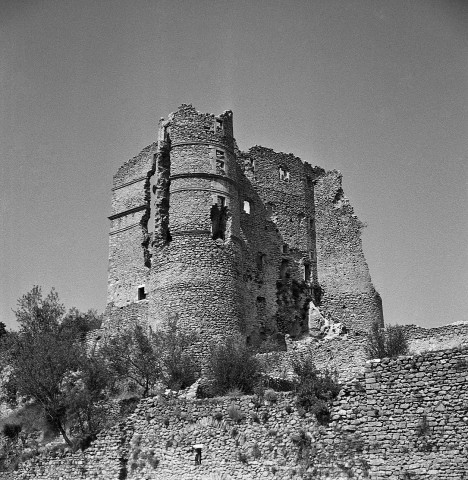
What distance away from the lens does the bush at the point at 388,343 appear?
25.4 m

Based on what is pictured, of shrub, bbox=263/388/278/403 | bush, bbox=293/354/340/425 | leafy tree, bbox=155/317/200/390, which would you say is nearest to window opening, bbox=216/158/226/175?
leafy tree, bbox=155/317/200/390

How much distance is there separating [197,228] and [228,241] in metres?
1.46

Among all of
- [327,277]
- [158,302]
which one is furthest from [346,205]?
[158,302]

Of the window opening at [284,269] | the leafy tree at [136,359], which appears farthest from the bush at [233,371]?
the window opening at [284,269]

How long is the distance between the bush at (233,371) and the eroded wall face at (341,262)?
1254 cm

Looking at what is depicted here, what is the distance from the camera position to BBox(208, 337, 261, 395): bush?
77.6ft

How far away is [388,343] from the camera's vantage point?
86.5 feet

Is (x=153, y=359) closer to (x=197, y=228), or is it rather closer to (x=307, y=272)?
(x=197, y=228)

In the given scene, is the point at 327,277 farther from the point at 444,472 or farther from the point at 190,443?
the point at 444,472

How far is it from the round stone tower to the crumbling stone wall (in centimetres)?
1110

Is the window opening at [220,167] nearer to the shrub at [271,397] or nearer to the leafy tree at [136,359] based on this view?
the leafy tree at [136,359]

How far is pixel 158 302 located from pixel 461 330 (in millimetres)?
12097

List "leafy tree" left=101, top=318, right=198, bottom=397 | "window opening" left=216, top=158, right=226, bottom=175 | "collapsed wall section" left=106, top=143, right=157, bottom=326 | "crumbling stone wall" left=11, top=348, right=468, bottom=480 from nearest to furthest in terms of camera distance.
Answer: "crumbling stone wall" left=11, top=348, right=468, bottom=480
"leafy tree" left=101, top=318, right=198, bottom=397
"window opening" left=216, top=158, right=226, bottom=175
"collapsed wall section" left=106, top=143, right=157, bottom=326

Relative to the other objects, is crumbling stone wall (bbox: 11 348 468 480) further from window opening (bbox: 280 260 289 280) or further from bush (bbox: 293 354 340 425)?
window opening (bbox: 280 260 289 280)
